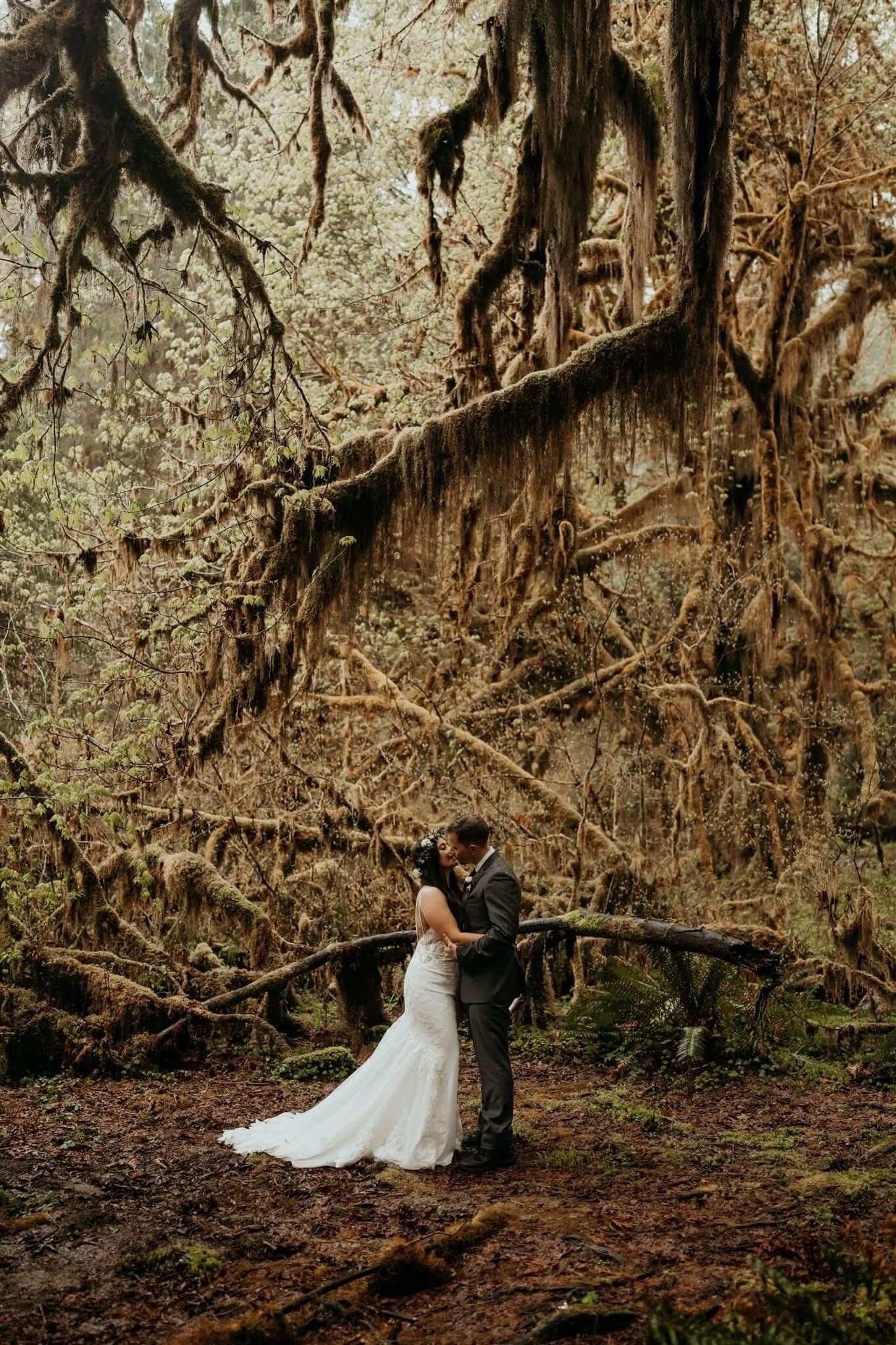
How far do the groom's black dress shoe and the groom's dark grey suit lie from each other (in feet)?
0.08

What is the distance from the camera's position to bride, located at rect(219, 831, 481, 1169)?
6.15 metres

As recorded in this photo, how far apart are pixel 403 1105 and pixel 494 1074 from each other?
572 millimetres

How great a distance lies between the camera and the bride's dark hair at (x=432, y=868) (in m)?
6.55

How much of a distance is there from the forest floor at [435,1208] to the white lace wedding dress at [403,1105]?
15 cm

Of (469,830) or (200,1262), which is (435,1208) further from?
(469,830)

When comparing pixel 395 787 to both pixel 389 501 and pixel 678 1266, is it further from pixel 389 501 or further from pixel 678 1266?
pixel 678 1266

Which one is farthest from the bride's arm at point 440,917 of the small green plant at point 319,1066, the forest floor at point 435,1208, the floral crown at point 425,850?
the small green plant at point 319,1066

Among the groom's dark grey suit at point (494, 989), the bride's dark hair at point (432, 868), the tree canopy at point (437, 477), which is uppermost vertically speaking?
the tree canopy at point (437, 477)

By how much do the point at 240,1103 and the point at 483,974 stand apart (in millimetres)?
2473

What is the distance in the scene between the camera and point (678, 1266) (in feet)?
14.2

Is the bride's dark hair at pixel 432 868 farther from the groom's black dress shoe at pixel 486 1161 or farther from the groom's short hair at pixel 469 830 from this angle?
the groom's black dress shoe at pixel 486 1161

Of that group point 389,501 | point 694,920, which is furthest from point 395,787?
point 389,501

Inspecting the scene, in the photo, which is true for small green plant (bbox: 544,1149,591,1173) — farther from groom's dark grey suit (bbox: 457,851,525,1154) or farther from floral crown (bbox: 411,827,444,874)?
floral crown (bbox: 411,827,444,874)

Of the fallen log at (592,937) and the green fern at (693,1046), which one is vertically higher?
the fallen log at (592,937)
